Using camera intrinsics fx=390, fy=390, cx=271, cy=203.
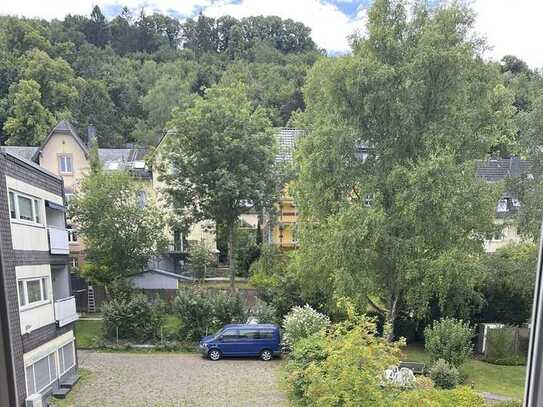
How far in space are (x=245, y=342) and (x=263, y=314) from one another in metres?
0.30

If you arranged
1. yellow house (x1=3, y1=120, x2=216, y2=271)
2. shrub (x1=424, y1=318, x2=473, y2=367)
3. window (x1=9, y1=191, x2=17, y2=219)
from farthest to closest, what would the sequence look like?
shrub (x1=424, y1=318, x2=473, y2=367) < yellow house (x1=3, y1=120, x2=216, y2=271) < window (x1=9, y1=191, x2=17, y2=219)

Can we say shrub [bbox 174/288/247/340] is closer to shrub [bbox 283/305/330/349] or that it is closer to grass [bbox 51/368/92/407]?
shrub [bbox 283/305/330/349]

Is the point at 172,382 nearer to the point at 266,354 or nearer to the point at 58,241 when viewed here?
the point at 266,354

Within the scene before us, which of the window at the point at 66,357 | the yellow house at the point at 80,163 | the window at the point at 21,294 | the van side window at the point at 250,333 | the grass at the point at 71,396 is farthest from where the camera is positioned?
the van side window at the point at 250,333

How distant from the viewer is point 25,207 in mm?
1431

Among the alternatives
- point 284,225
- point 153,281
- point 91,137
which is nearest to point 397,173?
point 284,225

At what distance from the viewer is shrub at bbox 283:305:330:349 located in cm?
272

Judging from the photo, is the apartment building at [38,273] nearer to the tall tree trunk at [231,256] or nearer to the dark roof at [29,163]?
the dark roof at [29,163]

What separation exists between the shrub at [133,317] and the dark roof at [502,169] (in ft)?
7.15

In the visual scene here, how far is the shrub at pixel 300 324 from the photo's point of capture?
2719 millimetres

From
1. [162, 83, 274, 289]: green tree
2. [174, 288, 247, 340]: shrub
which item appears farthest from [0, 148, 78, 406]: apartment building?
[174, 288, 247, 340]: shrub

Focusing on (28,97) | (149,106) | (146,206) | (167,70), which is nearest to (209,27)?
(167,70)

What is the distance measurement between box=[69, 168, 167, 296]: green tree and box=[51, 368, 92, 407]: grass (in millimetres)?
453

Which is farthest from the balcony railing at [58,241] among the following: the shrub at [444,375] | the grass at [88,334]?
the shrub at [444,375]
